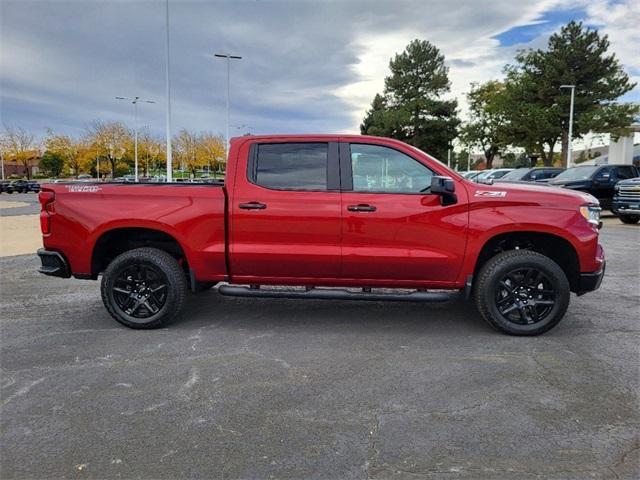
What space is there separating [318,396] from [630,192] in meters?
15.0

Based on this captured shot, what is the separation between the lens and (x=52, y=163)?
215ft

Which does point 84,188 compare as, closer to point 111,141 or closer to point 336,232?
point 336,232

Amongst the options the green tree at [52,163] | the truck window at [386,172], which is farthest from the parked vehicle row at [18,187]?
the truck window at [386,172]

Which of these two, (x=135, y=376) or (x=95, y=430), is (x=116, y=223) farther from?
(x=95, y=430)

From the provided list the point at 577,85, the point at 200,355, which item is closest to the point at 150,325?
the point at 200,355

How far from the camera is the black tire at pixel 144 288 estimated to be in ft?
16.4

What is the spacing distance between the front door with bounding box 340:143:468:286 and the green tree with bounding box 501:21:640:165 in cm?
3580

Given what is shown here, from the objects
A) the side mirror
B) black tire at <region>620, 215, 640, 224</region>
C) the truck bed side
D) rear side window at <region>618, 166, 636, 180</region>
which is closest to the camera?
the side mirror

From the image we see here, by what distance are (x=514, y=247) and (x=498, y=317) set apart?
0.88 meters

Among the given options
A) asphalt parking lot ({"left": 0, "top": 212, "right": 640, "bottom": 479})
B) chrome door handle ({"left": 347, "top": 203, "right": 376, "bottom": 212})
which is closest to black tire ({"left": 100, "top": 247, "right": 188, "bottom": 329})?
asphalt parking lot ({"left": 0, "top": 212, "right": 640, "bottom": 479})

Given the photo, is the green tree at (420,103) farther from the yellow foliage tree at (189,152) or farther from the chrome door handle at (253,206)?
the chrome door handle at (253,206)

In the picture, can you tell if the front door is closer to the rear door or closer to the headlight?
the rear door

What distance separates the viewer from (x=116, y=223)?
4.98 meters

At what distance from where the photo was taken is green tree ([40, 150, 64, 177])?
2532 inches
